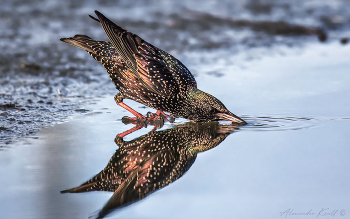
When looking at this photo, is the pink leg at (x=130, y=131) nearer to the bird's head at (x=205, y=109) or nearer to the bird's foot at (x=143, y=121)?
the bird's foot at (x=143, y=121)

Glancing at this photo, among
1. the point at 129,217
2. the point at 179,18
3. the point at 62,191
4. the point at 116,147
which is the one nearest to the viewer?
the point at 129,217

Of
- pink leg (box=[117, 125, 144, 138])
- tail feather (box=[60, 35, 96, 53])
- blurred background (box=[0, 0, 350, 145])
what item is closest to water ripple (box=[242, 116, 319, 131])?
pink leg (box=[117, 125, 144, 138])

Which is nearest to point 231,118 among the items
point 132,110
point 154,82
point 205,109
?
point 205,109

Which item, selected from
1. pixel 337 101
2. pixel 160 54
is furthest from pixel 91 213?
pixel 337 101

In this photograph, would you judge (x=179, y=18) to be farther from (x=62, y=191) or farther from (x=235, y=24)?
(x=62, y=191)

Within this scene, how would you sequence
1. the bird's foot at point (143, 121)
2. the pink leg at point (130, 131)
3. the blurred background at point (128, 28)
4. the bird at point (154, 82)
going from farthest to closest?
1. the blurred background at point (128, 28)
2. the bird at point (154, 82)
3. the bird's foot at point (143, 121)
4. the pink leg at point (130, 131)

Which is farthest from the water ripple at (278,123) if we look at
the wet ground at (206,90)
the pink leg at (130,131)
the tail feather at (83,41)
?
the tail feather at (83,41)
